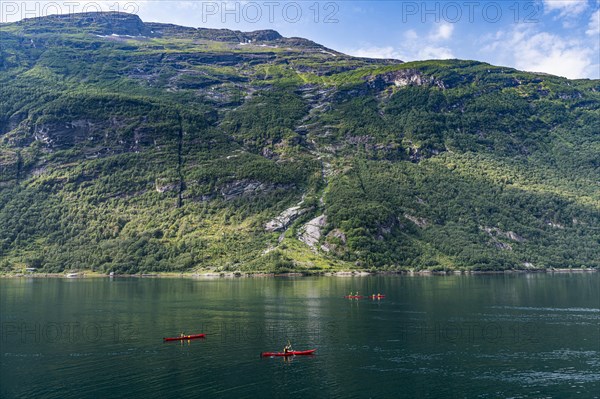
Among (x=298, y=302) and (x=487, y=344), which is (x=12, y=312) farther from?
(x=487, y=344)

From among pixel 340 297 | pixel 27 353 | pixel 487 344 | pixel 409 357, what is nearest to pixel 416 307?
pixel 340 297

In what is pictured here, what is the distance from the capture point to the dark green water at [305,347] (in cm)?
6956

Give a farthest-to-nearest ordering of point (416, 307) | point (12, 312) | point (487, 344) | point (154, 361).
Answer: point (416, 307), point (12, 312), point (487, 344), point (154, 361)

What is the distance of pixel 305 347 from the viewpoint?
311 ft

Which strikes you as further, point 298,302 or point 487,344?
point 298,302

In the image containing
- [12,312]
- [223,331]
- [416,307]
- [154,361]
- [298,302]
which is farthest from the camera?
[298,302]

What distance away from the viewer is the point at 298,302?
15750 centimetres

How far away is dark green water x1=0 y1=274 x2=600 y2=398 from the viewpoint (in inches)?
2739

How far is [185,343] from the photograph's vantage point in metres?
97.8

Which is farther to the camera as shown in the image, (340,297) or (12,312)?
(340,297)

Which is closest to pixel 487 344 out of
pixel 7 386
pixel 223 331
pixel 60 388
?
pixel 223 331

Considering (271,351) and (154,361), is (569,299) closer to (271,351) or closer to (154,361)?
(271,351)

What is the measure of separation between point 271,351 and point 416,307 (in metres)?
67.0

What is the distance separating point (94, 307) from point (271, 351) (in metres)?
77.4
